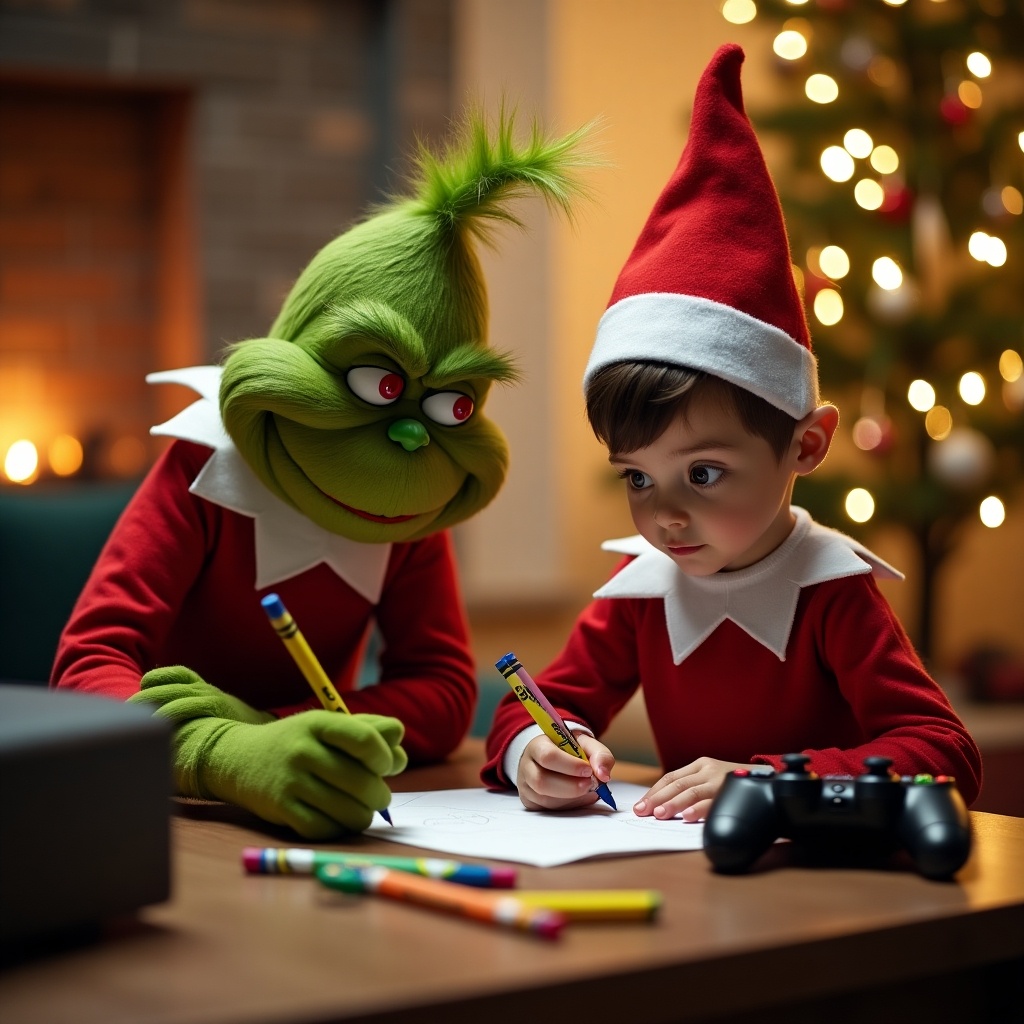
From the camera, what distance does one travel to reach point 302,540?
110 cm

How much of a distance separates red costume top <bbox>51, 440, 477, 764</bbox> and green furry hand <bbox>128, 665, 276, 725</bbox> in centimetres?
5

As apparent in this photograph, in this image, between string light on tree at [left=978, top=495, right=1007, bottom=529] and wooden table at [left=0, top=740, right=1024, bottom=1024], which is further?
string light on tree at [left=978, top=495, right=1007, bottom=529]

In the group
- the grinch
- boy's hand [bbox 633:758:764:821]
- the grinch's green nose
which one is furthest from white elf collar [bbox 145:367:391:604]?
boy's hand [bbox 633:758:764:821]

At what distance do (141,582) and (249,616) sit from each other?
10cm

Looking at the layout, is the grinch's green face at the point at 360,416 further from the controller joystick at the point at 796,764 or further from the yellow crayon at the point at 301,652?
the controller joystick at the point at 796,764

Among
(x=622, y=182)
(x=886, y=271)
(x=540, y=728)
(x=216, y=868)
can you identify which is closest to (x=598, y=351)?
(x=540, y=728)

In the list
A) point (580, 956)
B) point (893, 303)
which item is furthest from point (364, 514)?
point (893, 303)

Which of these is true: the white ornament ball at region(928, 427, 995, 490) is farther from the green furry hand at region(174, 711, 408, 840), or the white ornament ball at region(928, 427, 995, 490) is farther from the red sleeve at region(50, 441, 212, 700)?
the green furry hand at region(174, 711, 408, 840)

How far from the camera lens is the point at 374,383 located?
101 cm

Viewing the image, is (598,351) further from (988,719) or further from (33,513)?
(988,719)

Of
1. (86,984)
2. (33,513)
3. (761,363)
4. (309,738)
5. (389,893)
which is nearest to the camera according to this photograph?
(86,984)

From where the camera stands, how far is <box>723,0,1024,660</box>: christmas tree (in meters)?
2.85

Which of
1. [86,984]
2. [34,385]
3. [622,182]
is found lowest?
[86,984]

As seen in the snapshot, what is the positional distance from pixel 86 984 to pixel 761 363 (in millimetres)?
592
